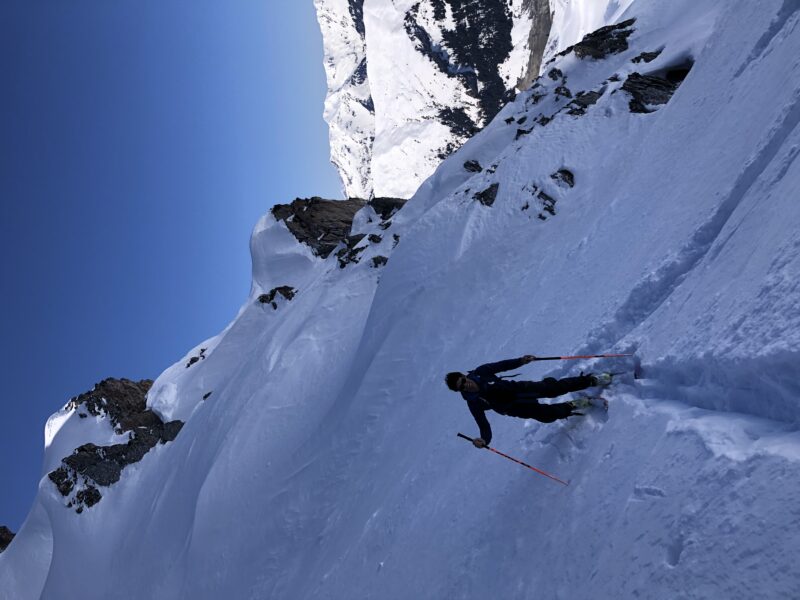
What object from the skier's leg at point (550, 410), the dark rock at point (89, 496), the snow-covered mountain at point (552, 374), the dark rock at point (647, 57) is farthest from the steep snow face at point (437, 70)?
the skier's leg at point (550, 410)

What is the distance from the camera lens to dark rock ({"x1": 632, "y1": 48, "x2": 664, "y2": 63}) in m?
18.2

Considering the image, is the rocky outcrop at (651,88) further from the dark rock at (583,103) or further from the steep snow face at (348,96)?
the steep snow face at (348,96)

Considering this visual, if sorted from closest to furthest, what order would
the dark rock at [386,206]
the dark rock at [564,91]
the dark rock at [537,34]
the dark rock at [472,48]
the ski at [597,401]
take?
the ski at [597,401] < the dark rock at [564,91] < the dark rock at [386,206] < the dark rock at [537,34] < the dark rock at [472,48]

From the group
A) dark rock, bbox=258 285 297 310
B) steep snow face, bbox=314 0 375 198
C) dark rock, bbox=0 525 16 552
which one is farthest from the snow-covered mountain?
steep snow face, bbox=314 0 375 198

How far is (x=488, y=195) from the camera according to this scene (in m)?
16.5

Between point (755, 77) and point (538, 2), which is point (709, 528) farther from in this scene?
point (538, 2)

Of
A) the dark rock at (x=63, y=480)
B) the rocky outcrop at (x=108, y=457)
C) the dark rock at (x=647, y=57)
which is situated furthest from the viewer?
the dark rock at (x=63, y=480)

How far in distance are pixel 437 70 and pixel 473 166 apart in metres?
42.3

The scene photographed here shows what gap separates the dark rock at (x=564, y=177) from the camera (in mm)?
15039

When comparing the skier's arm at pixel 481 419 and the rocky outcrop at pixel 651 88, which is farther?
the rocky outcrop at pixel 651 88

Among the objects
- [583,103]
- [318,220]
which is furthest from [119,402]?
[583,103]

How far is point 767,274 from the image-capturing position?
445cm

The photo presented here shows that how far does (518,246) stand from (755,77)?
7.44m

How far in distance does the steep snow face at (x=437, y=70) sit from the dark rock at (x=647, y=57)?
3535 centimetres
